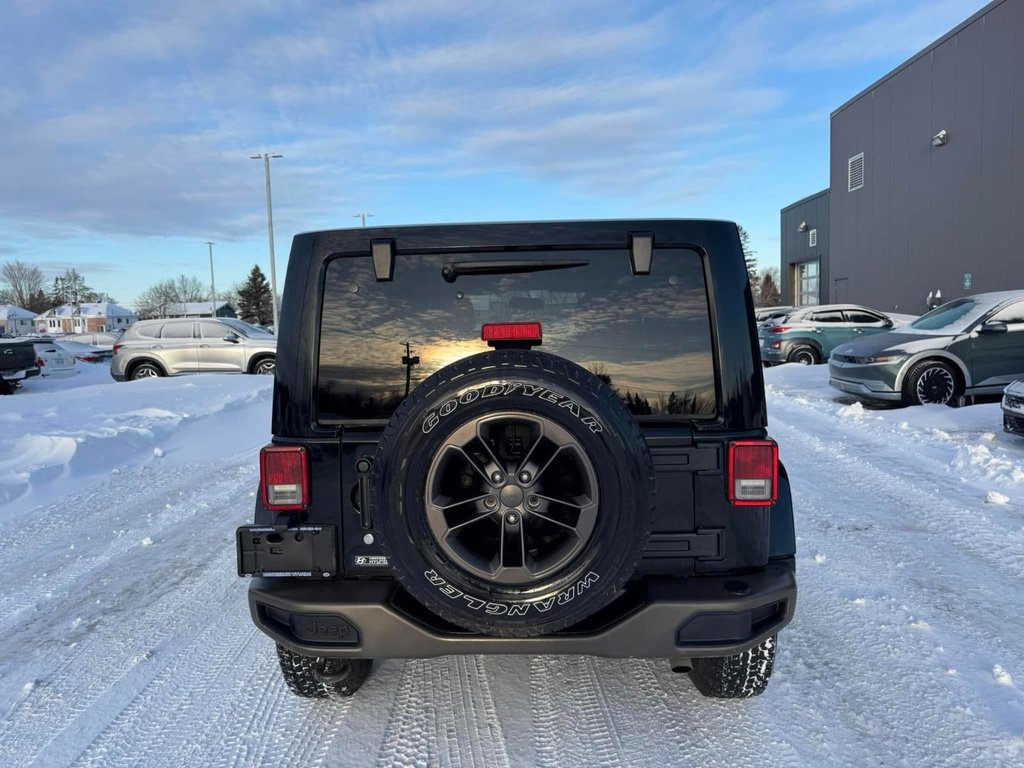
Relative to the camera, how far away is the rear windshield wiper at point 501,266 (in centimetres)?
255

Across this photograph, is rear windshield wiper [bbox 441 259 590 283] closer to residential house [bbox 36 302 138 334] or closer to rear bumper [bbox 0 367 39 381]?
rear bumper [bbox 0 367 39 381]

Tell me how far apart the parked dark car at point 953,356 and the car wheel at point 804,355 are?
7.06 metres

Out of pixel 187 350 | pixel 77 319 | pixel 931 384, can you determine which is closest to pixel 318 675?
pixel 931 384

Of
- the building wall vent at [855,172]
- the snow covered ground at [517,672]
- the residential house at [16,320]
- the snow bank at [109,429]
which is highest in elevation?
the building wall vent at [855,172]

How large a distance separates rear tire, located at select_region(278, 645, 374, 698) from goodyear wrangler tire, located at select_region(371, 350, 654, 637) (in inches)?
33.8

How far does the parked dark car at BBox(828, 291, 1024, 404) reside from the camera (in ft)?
31.2

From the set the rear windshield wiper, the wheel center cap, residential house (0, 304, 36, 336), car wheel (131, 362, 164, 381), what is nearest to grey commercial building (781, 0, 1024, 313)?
the rear windshield wiper

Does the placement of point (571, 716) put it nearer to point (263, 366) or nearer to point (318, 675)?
point (318, 675)

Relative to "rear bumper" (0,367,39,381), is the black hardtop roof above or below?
above

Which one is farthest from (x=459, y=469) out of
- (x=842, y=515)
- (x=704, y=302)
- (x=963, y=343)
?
(x=963, y=343)

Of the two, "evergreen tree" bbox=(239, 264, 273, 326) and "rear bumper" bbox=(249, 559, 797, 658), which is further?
"evergreen tree" bbox=(239, 264, 273, 326)

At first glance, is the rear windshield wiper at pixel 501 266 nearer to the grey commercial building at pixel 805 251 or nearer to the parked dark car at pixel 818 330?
the parked dark car at pixel 818 330

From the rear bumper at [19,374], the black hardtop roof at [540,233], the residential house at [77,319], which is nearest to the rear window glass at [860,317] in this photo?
the black hardtop roof at [540,233]

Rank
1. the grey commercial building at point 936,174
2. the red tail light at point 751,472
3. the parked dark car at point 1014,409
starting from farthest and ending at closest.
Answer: the grey commercial building at point 936,174 < the parked dark car at point 1014,409 < the red tail light at point 751,472
